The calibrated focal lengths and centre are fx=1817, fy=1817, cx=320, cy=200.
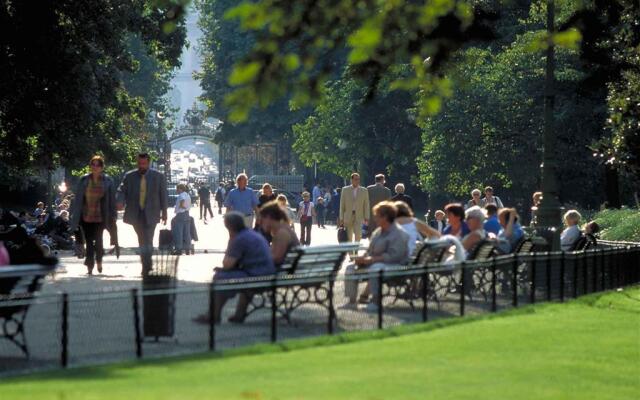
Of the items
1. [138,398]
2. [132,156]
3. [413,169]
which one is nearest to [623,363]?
[138,398]

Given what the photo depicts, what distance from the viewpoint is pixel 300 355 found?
15109 millimetres

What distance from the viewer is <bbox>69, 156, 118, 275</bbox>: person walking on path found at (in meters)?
26.2

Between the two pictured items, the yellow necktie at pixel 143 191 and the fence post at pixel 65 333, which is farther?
the yellow necktie at pixel 143 191

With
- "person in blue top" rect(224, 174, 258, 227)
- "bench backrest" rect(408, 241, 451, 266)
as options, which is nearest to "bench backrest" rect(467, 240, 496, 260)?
"bench backrest" rect(408, 241, 451, 266)

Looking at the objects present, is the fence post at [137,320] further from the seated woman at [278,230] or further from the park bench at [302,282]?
the seated woman at [278,230]

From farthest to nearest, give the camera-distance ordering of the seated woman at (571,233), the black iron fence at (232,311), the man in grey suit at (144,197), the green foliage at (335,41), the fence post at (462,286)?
the seated woman at (571,233), the man in grey suit at (144,197), the fence post at (462,286), the black iron fence at (232,311), the green foliage at (335,41)

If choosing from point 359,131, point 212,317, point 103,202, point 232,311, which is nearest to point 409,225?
point 103,202

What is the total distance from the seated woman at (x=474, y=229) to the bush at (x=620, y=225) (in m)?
15.1

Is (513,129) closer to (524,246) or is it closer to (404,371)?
(524,246)

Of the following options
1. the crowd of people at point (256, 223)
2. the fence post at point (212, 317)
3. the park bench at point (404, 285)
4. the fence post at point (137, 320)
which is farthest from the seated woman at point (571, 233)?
the fence post at point (137, 320)

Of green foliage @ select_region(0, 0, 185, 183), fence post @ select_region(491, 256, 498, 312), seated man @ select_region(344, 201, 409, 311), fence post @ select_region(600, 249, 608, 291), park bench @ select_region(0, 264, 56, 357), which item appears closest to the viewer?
park bench @ select_region(0, 264, 56, 357)

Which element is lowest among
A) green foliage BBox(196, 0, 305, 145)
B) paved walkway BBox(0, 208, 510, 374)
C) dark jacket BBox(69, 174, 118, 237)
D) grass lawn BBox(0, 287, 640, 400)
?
grass lawn BBox(0, 287, 640, 400)

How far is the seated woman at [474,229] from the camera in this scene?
23.1 metres

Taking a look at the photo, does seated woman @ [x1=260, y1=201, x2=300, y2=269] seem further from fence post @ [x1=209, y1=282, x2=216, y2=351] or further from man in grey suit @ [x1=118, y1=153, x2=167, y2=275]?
man in grey suit @ [x1=118, y1=153, x2=167, y2=275]
